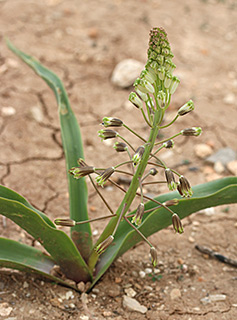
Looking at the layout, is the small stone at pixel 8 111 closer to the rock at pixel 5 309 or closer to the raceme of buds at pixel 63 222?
the rock at pixel 5 309

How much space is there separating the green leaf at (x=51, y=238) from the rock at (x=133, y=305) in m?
0.20

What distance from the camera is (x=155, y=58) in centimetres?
151

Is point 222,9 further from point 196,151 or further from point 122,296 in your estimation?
point 122,296

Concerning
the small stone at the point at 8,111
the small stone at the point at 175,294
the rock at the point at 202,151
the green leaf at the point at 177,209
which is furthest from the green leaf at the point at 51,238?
the small stone at the point at 8,111

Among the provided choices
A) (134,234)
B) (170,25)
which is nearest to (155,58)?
(134,234)

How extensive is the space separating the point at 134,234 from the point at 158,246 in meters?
0.60

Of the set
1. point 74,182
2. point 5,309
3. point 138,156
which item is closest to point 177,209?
point 138,156

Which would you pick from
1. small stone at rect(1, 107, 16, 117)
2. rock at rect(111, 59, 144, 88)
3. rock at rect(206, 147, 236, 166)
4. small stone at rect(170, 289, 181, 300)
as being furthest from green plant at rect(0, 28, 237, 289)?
rock at rect(111, 59, 144, 88)

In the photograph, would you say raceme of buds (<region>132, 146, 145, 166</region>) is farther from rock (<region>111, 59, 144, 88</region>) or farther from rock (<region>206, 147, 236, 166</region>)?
rock (<region>111, 59, 144, 88</region>)

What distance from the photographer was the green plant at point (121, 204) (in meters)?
1.56

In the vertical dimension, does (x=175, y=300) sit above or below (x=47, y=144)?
below

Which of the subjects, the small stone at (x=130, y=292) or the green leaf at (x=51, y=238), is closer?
the green leaf at (x=51, y=238)

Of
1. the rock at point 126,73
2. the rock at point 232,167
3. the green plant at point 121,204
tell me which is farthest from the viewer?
the rock at point 126,73

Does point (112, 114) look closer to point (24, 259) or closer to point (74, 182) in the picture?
point (74, 182)
